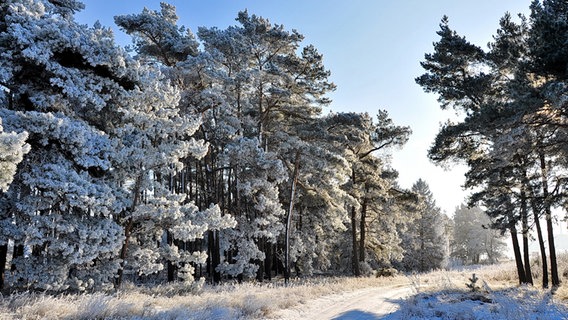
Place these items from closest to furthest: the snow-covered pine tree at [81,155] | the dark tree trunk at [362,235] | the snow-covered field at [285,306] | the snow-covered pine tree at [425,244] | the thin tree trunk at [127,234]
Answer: the snow-covered field at [285,306]
the snow-covered pine tree at [81,155]
the thin tree trunk at [127,234]
the dark tree trunk at [362,235]
the snow-covered pine tree at [425,244]

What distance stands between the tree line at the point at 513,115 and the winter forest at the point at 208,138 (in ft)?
0.23

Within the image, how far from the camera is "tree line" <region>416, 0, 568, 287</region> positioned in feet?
34.5

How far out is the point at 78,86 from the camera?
37.0 ft

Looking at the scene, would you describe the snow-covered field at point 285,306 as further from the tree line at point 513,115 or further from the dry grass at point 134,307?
the tree line at point 513,115

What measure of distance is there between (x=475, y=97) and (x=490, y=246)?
54607 mm

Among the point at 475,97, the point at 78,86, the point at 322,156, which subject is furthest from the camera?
the point at 322,156

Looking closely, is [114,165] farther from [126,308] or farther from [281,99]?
[281,99]

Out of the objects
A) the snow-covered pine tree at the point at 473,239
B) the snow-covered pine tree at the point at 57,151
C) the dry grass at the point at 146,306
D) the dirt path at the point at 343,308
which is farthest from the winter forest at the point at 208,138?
the snow-covered pine tree at the point at 473,239

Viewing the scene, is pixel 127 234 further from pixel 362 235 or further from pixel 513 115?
pixel 362 235

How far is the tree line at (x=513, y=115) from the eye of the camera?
10.5 meters

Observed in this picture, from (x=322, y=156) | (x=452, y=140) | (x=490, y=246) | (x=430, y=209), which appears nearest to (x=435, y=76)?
(x=452, y=140)

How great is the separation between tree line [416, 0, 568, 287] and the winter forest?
69 millimetres

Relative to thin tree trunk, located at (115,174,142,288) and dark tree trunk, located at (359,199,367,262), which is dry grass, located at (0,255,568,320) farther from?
dark tree trunk, located at (359,199,367,262)

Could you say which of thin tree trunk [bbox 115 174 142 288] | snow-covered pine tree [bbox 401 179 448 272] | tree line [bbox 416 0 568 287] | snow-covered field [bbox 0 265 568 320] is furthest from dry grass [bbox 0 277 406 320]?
snow-covered pine tree [bbox 401 179 448 272]
